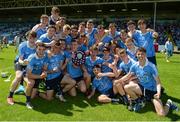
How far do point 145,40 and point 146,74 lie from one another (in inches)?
74.2

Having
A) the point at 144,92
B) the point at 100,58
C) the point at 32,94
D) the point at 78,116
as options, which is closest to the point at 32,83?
the point at 32,94

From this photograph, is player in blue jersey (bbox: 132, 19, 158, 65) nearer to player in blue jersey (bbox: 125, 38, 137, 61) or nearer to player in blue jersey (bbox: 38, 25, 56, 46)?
player in blue jersey (bbox: 125, 38, 137, 61)

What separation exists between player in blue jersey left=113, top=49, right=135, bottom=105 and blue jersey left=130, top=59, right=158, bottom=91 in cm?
36

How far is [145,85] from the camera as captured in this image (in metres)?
8.57

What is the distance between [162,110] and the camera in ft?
26.6

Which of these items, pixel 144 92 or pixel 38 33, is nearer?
pixel 144 92

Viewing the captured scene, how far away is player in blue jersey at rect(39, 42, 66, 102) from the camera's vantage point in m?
9.22

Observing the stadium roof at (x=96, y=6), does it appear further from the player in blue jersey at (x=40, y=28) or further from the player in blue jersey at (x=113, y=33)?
the player in blue jersey at (x=40, y=28)

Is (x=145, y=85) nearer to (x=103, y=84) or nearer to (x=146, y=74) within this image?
(x=146, y=74)

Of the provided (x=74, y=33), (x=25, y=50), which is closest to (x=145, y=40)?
(x=74, y=33)

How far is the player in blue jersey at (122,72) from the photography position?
892cm

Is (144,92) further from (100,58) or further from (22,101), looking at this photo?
(22,101)

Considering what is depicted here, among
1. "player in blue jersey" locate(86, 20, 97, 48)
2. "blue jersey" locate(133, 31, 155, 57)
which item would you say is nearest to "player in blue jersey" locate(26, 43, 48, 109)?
"player in blue jersey" locate(86, 20, 97, 48)

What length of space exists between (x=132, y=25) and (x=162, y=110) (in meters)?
2.98
